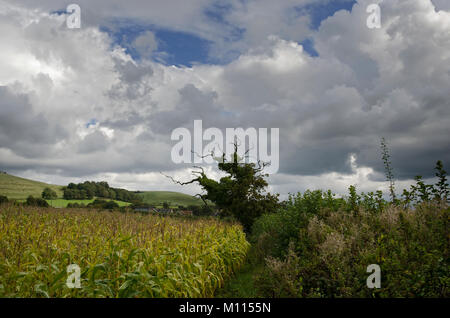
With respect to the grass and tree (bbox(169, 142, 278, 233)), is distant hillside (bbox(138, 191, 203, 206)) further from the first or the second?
the grass

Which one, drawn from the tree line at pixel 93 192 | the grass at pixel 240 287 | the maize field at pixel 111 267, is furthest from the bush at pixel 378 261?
the tree line at pixel 93 192

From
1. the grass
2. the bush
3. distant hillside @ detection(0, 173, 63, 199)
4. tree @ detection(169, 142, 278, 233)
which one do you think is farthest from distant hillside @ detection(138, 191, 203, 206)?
the bush

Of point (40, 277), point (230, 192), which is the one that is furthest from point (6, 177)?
point (40, 277)

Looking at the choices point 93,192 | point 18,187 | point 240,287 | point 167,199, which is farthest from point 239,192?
point 18,187

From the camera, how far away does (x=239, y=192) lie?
20.7m

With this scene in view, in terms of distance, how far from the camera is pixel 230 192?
70.4 ft

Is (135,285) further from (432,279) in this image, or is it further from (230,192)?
(230,192)

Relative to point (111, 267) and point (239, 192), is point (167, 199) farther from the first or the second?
point (111, 267)

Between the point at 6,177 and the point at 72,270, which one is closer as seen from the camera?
the point at 72,270

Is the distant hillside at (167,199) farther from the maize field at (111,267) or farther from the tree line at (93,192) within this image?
the maize field at (111,267)

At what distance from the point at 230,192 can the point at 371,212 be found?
45.8 ft

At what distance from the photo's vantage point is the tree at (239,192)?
20375mm
